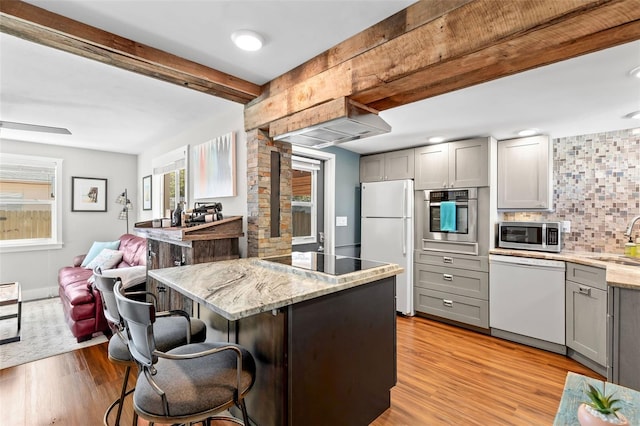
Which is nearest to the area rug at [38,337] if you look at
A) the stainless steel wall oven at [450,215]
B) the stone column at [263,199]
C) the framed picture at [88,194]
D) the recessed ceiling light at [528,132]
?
the framed picture at [88,194]

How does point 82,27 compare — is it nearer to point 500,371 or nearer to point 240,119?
point 240,119

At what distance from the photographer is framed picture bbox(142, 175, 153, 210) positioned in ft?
16.0

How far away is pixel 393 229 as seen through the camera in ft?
13.2

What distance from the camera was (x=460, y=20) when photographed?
137 centimetres

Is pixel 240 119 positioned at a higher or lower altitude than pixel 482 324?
higher

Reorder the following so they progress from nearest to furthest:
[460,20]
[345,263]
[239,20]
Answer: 1. [460,20]
2. [239,20]
3. [345,263]

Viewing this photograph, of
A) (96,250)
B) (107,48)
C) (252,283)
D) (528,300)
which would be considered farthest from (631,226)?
(96,250)

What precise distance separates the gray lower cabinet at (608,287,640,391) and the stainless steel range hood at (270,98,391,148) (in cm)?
187

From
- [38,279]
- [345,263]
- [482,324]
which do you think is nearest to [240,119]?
[345,263]

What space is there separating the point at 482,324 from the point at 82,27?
14.1 feet

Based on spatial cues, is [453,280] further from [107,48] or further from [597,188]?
[107,48]

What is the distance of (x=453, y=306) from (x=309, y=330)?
278 cm

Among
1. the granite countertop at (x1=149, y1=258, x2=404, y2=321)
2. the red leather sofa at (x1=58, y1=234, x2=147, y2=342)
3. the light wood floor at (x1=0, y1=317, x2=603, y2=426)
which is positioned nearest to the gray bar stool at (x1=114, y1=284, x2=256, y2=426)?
the granite countertop at (x1=149, y1=258, x2=404, y2=321)

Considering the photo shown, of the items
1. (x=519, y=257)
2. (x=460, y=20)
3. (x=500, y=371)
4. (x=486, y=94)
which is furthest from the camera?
(x=519, y=257)
